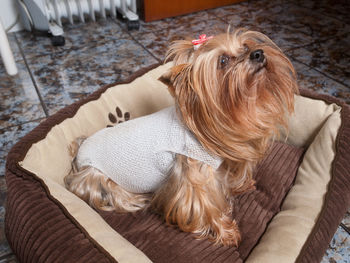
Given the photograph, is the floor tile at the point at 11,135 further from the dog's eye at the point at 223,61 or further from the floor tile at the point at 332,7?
the floor tile at the point at 332,7

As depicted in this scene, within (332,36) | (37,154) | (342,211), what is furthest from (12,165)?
(332,36)

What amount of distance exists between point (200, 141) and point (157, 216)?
1.46 ft

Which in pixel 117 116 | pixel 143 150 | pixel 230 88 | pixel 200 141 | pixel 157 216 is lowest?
pixel 157 216

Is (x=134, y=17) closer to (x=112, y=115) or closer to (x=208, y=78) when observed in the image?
(x=112, y=115)

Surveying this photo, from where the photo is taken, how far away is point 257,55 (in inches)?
39.5

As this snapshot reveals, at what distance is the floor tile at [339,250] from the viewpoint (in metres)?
1.30

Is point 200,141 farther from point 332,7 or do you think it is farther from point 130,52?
point 332,7

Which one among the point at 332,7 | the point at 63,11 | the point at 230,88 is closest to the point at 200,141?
the point at 230,88

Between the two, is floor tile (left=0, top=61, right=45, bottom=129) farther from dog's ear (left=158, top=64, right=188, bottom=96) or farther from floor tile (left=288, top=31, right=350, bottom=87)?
floor tile (left=288, top=31, right=350, bottom=87)

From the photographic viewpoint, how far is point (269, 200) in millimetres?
1442

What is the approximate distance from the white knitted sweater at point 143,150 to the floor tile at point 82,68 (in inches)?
38.0

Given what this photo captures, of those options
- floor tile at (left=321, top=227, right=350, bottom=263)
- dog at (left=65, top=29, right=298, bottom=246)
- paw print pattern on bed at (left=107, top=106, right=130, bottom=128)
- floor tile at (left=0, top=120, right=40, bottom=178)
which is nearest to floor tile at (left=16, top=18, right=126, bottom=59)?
floor tile at (left=0, top=120, right=40, bottom=178)

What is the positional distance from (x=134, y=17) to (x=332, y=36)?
171 centimetres

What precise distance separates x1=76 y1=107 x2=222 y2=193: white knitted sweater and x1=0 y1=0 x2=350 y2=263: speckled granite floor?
1.78 feet
